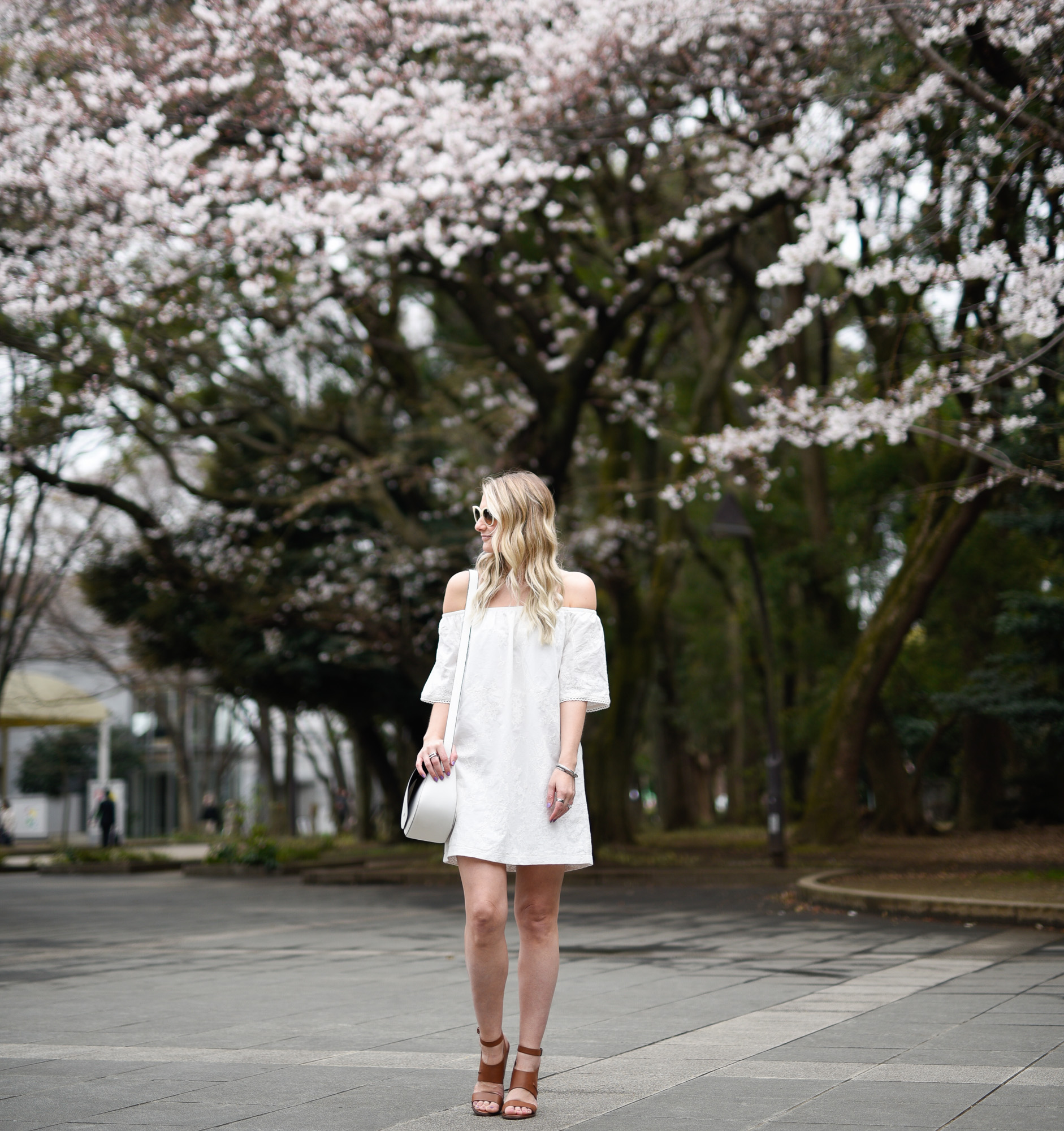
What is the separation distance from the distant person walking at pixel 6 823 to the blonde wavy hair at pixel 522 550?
102 feet

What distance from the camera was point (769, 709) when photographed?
607 inches

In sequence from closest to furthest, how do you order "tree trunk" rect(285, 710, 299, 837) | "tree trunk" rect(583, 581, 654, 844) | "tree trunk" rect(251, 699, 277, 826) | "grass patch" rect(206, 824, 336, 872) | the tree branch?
1. the tree branch
2. "tree trunk" rect(583, 581, 654, 844)
3. "grass patch" rect(206, 824, 336, 872)
4. "tree trunk" rect(251, 699, 277, 826)
5. "tree trunk" rect(285, 710, 299, 837)

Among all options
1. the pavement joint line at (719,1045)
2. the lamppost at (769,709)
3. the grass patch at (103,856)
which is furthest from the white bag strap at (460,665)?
the grass patch at (103,856)

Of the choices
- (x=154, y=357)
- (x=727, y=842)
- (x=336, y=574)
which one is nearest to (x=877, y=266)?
(x=154, y=357)

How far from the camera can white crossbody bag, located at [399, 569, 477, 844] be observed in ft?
13.1

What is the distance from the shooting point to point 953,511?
16859 mm

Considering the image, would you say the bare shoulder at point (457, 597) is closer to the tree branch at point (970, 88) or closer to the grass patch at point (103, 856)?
the tree branch at point (970, 88)

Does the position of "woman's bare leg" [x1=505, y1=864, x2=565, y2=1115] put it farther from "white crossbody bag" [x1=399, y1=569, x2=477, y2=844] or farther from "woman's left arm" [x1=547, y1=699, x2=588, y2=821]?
"white crossbody bag" [x1=399, y1=569, x2=477, y2=844]

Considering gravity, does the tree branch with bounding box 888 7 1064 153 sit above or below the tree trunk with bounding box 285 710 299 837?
above

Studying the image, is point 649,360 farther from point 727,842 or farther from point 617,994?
point 617,994

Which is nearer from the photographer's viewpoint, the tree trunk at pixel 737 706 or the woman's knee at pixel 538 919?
the woman's knee at pixel 538 919

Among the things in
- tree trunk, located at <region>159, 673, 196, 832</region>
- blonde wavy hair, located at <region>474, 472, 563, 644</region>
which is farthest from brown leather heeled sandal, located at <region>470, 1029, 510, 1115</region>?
tree trunk, located at <region>159, 673, 196, 832</region>

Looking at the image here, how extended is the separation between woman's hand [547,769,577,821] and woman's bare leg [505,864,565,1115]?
18cm

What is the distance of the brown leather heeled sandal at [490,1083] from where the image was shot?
384cm
